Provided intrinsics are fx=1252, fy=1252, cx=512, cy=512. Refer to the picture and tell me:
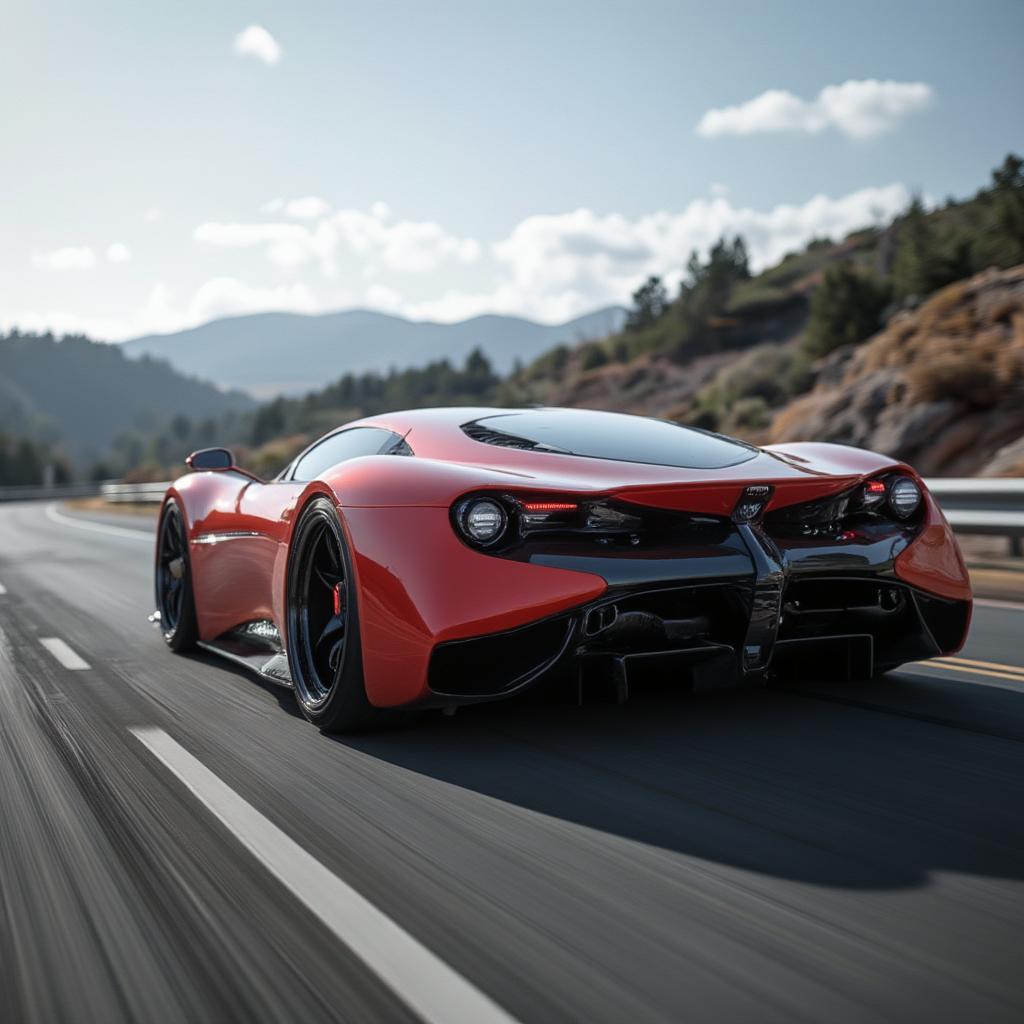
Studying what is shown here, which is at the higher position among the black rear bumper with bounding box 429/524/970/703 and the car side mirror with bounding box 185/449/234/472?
the car side mirror with bounding box 185/449/234/472

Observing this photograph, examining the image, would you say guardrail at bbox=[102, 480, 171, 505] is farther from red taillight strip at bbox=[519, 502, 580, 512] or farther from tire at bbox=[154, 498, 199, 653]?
red taillight strip at bbox=[519, 502, 580, 512]

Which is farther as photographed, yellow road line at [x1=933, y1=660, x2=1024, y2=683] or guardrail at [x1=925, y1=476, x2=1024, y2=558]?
guardrail at [x1=925, y1=476, x2=1024, y2=558]

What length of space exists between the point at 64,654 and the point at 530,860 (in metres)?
4.08

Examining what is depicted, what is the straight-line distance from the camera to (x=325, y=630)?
4.27 m

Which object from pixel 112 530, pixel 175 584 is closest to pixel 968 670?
pixel 175 584

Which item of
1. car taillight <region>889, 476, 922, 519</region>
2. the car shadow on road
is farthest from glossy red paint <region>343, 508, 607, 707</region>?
car taillight <region>889, 476, 922, 519</region>

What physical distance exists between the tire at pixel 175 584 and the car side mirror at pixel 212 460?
1.01 feet

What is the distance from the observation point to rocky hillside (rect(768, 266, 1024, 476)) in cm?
1478

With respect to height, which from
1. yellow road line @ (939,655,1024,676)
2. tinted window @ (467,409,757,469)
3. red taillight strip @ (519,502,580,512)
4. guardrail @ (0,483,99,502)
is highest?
tinted window @ (467,409,757,469)

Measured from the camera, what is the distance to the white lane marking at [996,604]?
703 cm

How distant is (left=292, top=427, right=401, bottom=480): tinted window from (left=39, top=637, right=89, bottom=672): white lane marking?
1.47 metres

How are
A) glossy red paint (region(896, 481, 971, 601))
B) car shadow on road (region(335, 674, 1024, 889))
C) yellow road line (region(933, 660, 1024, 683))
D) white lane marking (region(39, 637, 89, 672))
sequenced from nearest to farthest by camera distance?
car shadow on road (region(335, 674, 1024, 889)) → glossy red paint (region(896, 481, 971, 601)) → yellow road line (region(933, 660, 1024, 683)) → white lane marking (region(39, 637, 89, 672))

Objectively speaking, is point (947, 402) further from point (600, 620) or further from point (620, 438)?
point (600, 620)

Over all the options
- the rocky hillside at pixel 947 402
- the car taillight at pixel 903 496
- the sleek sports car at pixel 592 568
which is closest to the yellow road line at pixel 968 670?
the sleek sports car at pixel 592 568
